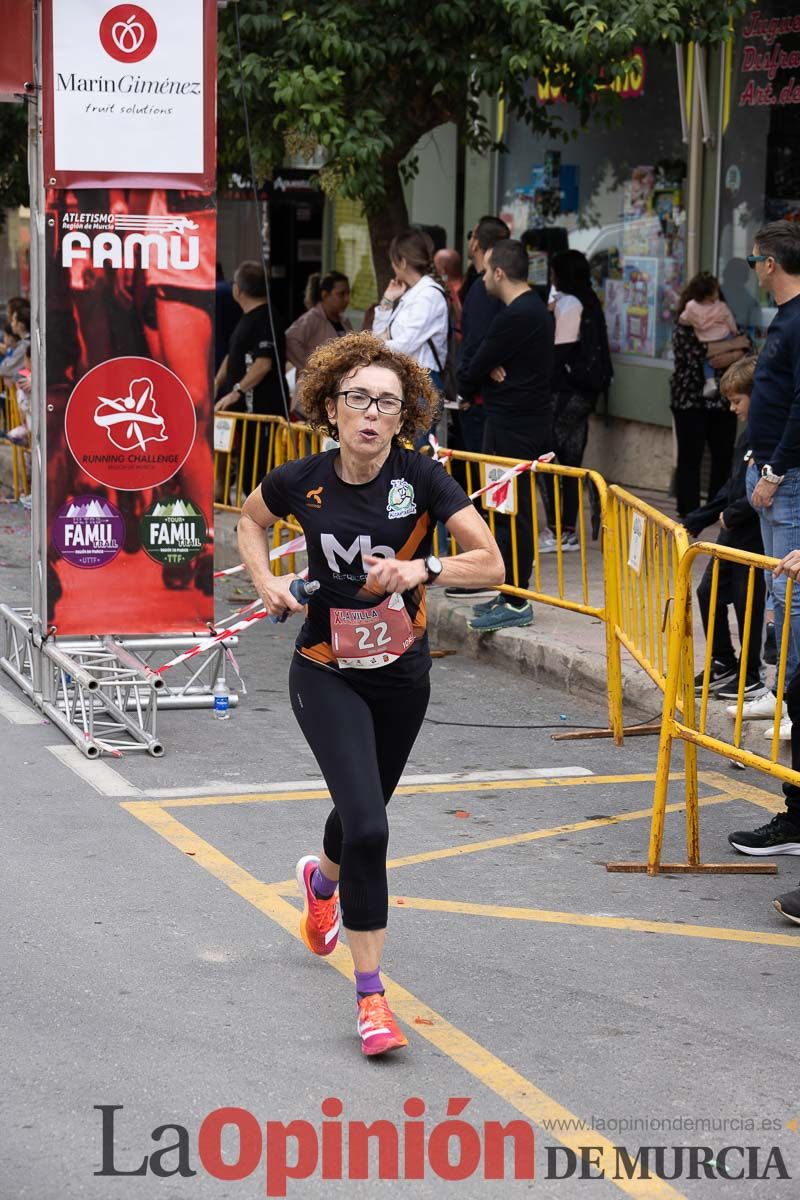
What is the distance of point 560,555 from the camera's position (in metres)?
9.16

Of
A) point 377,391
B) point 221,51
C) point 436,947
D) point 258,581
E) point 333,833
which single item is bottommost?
point 436,947

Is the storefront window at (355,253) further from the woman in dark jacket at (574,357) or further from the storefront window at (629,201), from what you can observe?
the woman in dark jacket at (574,357)

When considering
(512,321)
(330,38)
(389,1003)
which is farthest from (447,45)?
(389,1003)

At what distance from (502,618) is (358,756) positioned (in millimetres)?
5242

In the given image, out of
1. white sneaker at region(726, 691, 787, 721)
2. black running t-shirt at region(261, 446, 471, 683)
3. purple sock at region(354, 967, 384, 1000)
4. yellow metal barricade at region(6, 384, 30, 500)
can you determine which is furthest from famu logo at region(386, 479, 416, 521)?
yellow metal barricade at region(6, 384, 30, 500)

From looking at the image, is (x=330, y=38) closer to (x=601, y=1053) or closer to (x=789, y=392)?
(x=789, y=392)

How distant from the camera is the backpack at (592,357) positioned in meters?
12.8

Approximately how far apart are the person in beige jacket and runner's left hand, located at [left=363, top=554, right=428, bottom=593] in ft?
Answer: 29.4

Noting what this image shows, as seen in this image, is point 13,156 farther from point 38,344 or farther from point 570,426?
point 38,344

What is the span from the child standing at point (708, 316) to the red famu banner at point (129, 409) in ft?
17.1

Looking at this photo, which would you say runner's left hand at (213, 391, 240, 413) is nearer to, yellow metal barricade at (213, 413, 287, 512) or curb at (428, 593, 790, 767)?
yellow metal barricade at (213, 413, 287, 512)

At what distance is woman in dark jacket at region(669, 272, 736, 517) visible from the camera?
41.9ft

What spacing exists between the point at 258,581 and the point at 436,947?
135 centimetres

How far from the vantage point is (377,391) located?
4934 mm
